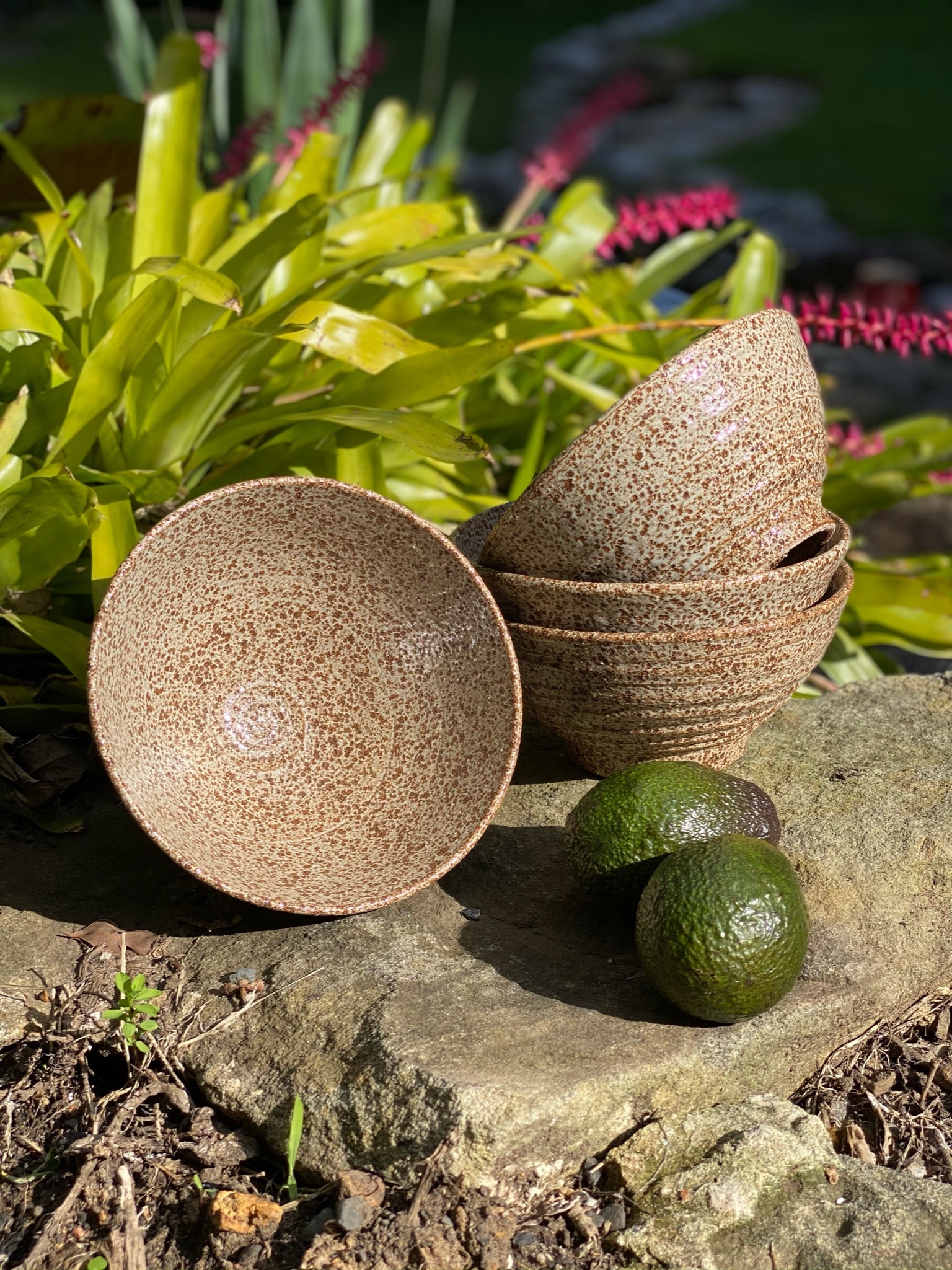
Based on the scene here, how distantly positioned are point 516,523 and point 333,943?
752 mm

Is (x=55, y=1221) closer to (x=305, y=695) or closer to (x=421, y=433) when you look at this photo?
(x=305, y=695)

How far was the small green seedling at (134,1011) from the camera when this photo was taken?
182 cm

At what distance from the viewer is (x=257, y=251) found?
2.76 m

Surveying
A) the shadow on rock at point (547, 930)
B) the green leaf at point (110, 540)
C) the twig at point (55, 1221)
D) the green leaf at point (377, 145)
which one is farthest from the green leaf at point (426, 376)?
the green leaf at point (377, 145)

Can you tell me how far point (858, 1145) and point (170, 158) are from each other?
2.58 m

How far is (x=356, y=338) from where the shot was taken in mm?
2633

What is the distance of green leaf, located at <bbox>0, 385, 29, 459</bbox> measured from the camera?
88.6 inches

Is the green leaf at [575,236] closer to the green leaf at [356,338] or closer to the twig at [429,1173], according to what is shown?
the green leaf at [356,338]

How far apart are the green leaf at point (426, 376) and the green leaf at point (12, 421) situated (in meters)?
0.70

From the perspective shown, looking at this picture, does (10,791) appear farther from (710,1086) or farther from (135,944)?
(710,1086)

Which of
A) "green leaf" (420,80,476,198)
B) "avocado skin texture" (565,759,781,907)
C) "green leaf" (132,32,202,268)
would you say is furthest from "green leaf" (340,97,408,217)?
"avocado skin texture" (565,759,781,907)

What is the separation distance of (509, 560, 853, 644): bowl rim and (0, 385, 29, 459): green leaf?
3.24 feet

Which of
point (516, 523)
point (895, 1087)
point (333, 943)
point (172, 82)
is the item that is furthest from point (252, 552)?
point (172, 82)

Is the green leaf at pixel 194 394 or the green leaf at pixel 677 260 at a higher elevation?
the green leaf at pixel 194 394
